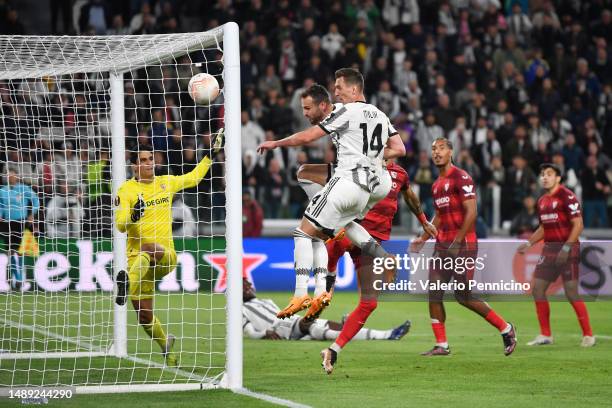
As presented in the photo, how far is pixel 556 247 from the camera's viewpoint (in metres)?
13.3

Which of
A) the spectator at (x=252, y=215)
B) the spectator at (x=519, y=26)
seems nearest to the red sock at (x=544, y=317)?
the spectator at (x=252, y=215)

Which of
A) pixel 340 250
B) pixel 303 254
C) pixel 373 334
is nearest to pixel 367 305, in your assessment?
pixel 340 250

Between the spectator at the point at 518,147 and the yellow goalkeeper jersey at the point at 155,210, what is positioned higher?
the spectator at the point at 518,147

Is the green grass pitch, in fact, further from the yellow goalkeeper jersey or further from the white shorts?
the white shorts

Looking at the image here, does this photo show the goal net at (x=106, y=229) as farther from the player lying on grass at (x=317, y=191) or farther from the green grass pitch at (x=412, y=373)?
the player lying on grass at (x=317, y=191)

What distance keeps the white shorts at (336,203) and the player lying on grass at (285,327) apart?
13.8ft

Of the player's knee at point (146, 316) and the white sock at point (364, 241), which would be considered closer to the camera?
the white sock at point (364, 241)

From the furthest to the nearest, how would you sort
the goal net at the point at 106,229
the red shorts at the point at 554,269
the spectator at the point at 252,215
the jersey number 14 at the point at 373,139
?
1. the spectator at the point at 252,215
2. the red shorts at the point at 554,269
3. the jersey number 14 at the point at 373,139
4. the goal net at the point at 106,229

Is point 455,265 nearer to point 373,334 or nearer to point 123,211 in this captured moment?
point 373,334

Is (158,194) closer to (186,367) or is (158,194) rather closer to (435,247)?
(186,367)

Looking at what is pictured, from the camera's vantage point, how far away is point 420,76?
24.8 meters

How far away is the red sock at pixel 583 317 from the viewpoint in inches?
510

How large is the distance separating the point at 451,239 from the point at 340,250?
1.77 m

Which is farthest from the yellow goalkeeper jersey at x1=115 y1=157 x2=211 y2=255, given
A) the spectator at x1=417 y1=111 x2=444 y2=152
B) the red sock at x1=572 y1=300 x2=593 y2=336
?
the spectator at x1=417 y1=111 x2=444 y2=152
